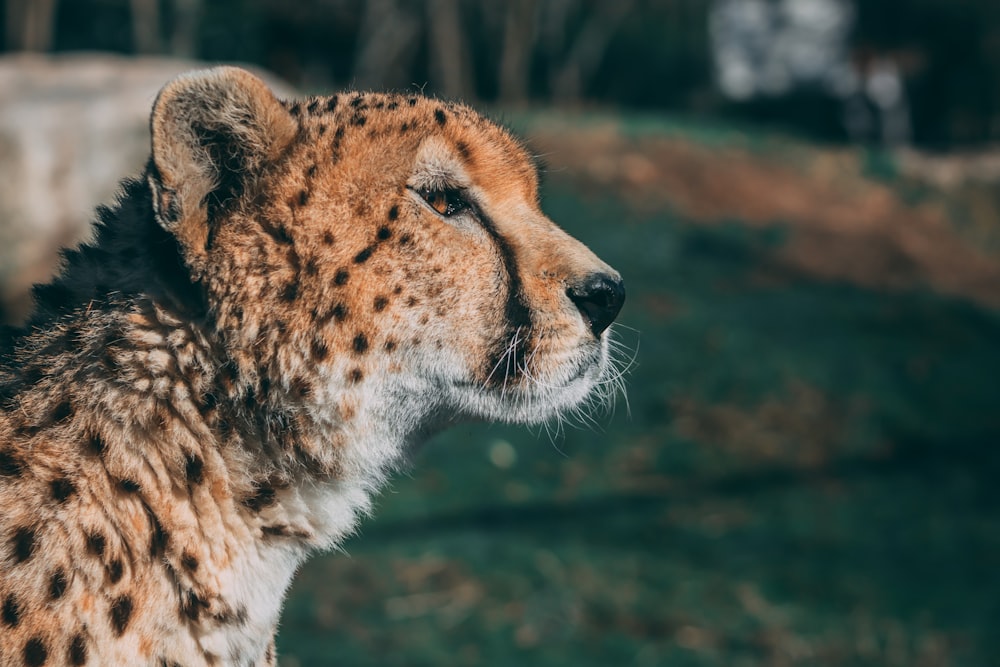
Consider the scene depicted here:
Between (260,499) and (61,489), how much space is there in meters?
0.38

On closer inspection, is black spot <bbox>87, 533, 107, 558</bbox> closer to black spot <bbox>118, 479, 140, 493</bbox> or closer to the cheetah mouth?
black spot <bbox>118, 479, 140, 493</bbox>

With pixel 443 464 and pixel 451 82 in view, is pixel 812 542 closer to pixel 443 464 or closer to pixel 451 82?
pixel 443 464

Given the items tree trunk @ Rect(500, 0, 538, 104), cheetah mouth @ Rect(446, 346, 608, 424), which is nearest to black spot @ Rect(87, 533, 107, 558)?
cheetah mouth @ Rect(446, 346, 608, 424)

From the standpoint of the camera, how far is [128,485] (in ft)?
7.27

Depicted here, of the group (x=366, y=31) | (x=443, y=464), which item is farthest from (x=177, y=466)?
Result: (x=366, y=31)

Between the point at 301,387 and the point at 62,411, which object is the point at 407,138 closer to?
the point at 301,387

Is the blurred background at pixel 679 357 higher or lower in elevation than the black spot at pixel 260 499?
lower

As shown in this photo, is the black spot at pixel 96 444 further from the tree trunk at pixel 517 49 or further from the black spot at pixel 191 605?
the tree trunk at pixel 517 49

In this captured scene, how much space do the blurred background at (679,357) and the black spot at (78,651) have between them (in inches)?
57.9

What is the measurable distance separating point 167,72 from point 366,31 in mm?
5630

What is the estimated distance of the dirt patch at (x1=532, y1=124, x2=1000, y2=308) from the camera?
10.4m

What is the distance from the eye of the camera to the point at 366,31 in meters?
13.4

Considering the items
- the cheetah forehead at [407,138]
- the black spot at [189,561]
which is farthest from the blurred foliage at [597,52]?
the black spot at [189,561]

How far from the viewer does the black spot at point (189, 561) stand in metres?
2.22
